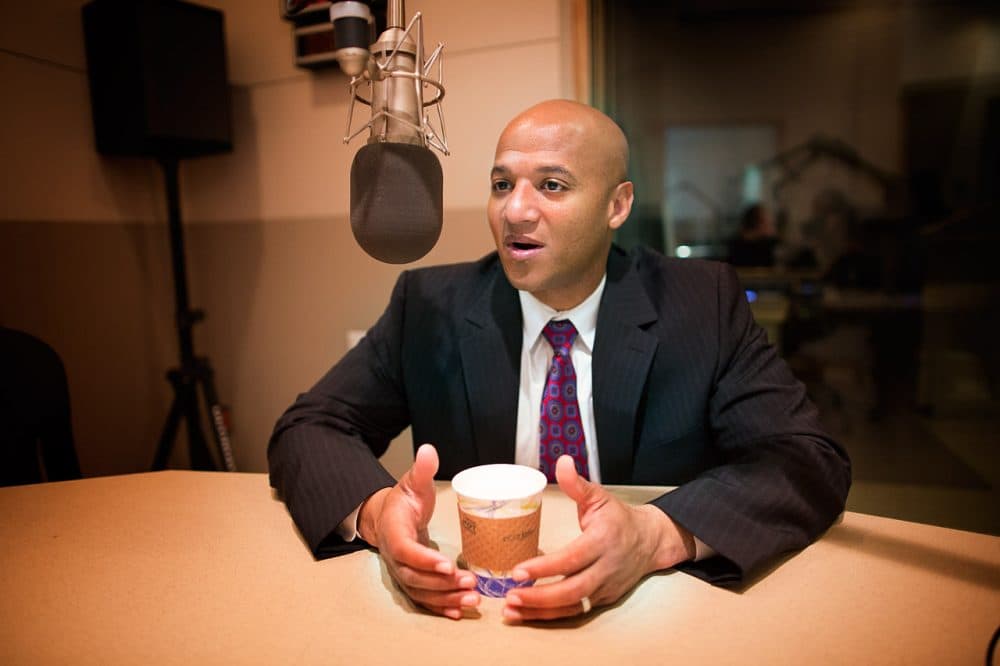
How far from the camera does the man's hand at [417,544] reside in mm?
767

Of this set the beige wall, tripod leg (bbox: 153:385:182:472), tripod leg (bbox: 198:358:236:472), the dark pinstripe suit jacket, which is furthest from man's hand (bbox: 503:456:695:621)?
tripod leg (bbox: 153:385:182:472)

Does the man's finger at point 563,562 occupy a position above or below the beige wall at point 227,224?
below

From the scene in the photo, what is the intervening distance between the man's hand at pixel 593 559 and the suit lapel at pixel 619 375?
467mm

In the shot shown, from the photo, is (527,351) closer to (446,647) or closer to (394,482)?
(394,482)

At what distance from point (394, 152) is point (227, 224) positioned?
2166mm

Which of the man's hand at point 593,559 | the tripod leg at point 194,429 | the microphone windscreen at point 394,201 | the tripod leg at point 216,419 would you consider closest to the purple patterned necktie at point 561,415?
the man's hand at point 593,559

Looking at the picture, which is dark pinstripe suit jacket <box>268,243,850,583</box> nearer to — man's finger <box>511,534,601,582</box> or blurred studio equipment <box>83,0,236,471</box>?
man's finger <box>511,534,601,582</box>

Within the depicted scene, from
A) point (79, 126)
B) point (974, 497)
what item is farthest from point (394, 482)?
point (974, 497)

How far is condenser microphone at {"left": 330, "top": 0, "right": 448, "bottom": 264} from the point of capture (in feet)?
2.27

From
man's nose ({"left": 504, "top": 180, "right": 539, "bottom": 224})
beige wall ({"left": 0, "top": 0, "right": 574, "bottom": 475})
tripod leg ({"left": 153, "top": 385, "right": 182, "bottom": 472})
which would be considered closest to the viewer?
man's nose ({"left": 504, "top": 180, "right": 539, "bottom": 224})

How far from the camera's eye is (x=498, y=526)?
770 millimetres

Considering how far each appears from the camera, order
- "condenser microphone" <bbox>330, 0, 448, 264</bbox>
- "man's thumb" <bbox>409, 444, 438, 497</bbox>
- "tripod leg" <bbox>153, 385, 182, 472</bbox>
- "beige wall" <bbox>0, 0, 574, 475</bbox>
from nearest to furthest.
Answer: "condenser microphone" <bbox>330, 0, 448, 264</bbox> < "man's thumb" <bbox>409, 444, 438, 497</bbox> < "beige wall" <bbox>0, 0, 574, 475</bbox> < "tripod leg" <bbox>153, 385, 182, 472</bbox>

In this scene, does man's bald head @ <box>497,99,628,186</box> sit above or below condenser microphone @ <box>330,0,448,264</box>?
above

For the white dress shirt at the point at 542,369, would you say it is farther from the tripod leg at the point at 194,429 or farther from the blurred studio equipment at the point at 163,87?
the tripod leg at the point at 194,429
